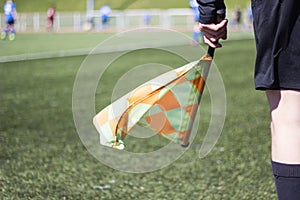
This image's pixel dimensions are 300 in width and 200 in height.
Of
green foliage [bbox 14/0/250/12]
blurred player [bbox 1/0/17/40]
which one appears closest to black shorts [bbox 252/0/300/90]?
blurred player [bbox 1/0/17/40]

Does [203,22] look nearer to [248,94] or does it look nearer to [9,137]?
[9,137]

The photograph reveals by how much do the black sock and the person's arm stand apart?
500 millimetres

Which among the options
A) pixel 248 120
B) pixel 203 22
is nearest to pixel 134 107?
pixel 203 22

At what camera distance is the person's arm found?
2219mm

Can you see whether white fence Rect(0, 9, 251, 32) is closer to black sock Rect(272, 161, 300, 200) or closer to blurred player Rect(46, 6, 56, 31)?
blurred player Rect(46, 6, 56, 31)

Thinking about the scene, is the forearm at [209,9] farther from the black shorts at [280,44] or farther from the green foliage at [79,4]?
the green foliage at [79,4]

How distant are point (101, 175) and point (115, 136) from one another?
169 cm

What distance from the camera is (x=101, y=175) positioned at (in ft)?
13.5

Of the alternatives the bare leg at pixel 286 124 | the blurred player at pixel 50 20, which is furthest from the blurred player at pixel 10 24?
the bare leg at pixel 286 124

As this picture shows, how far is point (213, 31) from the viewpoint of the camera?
228 cm

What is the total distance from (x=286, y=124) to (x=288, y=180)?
0.64ft

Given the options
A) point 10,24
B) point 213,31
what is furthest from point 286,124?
point 10,24

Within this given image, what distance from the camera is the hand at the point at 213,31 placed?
2262 mm

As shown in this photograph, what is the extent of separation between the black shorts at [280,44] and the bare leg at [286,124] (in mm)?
43
